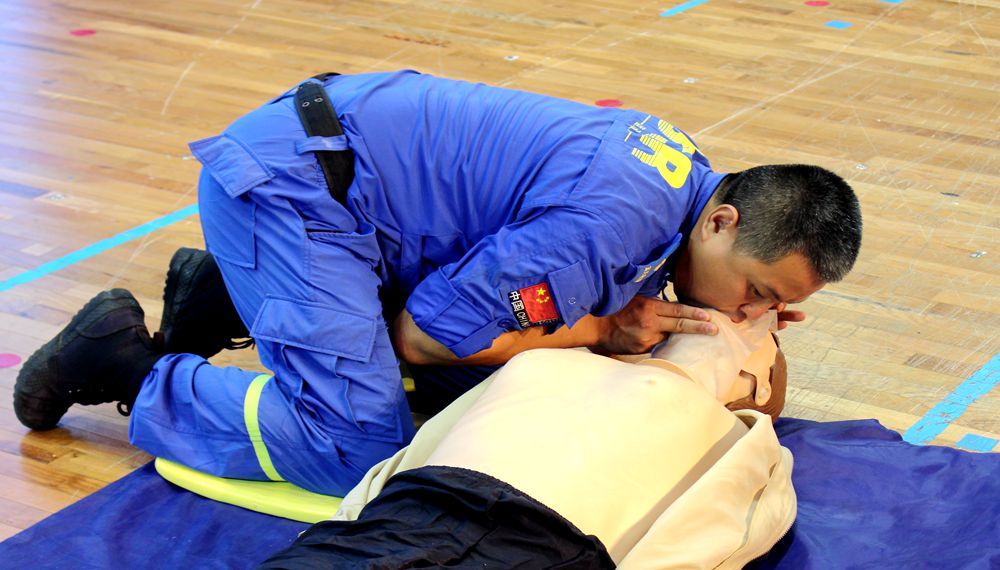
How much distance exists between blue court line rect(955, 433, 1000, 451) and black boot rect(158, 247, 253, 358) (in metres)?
1.54

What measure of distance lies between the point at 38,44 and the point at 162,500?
3447 millimetres

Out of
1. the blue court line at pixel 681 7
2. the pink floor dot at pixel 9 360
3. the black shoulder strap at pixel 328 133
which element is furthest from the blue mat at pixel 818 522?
the blue court line at pixel 681 7

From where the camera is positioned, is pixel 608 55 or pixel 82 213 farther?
pixel 608 55

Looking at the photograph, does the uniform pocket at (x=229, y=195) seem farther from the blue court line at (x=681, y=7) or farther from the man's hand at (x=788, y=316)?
the blue court line at (x=681, y=7)

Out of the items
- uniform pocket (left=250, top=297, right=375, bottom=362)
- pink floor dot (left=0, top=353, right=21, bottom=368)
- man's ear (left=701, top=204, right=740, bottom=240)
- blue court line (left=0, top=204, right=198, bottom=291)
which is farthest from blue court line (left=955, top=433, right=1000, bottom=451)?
blue court line (left=0, top=204, right=198, bottom=291)

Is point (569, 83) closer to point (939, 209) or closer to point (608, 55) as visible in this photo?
point (608, 55)

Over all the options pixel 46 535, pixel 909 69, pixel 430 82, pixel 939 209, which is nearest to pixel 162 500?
pixel 46 535

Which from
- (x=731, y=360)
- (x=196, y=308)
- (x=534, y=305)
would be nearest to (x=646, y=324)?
(x=731, y=360)

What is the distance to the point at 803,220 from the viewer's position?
196 cm

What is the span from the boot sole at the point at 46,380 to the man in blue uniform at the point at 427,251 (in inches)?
0.5

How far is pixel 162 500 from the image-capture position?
7.16ft

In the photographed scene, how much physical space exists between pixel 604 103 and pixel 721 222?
2286 millimetres

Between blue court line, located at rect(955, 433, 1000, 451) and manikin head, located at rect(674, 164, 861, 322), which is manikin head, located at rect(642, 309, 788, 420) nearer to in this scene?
manikin head, located at rect(674, 164, 861, 322)

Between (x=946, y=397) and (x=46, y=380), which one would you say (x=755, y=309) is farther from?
(x=46, y=380)
